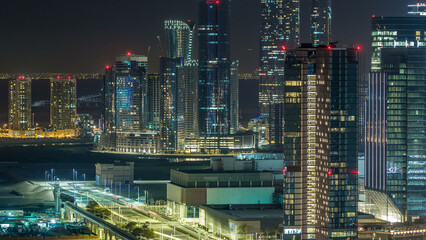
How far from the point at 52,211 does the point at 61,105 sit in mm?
106435

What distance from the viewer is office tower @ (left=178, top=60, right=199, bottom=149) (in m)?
141

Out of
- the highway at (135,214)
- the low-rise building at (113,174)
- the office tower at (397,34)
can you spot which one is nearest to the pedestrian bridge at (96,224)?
the highway at (135,214)

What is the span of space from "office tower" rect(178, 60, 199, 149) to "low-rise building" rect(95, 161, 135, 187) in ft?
161

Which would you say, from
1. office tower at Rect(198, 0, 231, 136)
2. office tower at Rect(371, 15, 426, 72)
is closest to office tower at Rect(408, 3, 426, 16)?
office tower at Rect(371, 15, 426, 72)

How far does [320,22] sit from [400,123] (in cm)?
5449

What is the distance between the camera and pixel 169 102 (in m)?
144

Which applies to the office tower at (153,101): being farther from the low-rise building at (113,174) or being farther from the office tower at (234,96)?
the low-rise building at (113,174)

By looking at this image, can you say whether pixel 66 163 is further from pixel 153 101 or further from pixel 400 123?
pixel 400 123

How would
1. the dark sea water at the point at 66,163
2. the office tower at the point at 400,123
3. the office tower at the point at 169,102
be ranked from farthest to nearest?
the office tower at the point at 169,102
the dark sea water at the point at 66,163
the office tower at the point at 400,123

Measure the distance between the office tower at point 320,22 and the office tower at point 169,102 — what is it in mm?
27893

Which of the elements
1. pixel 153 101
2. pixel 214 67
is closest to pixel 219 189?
pixel 214 67

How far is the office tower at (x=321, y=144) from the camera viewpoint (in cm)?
5312

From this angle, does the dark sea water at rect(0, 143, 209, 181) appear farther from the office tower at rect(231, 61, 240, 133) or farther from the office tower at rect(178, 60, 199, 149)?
the office tower at rect(231, 61, 240, 133)

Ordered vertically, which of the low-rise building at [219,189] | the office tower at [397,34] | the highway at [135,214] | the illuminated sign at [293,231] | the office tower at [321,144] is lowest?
the highway at [135,214]
